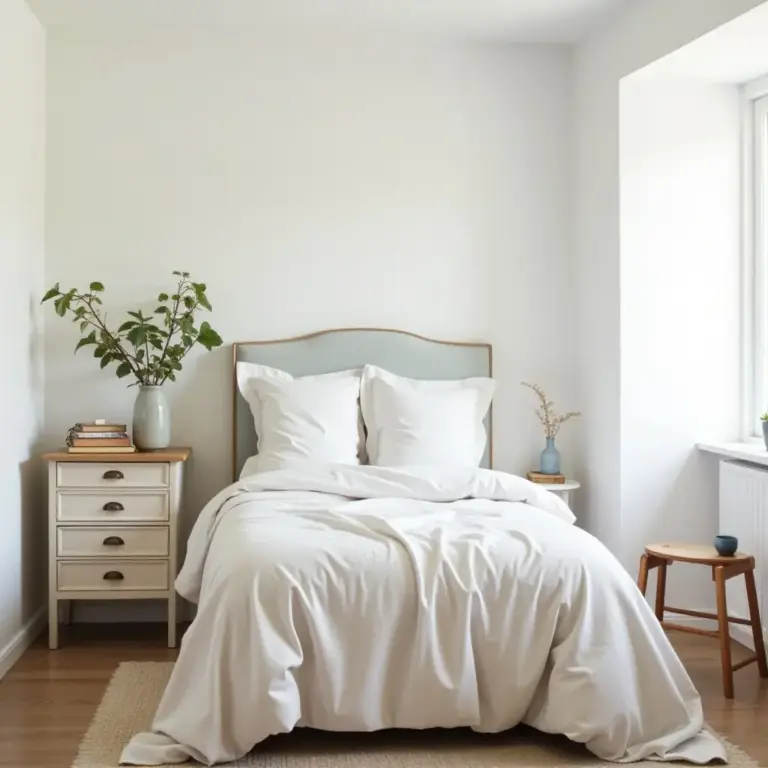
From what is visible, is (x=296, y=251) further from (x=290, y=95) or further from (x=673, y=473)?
(x=673, y=473)

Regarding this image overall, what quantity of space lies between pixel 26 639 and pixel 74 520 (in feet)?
1.69

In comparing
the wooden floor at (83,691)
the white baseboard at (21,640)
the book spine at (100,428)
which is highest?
the book spine at (100,428)

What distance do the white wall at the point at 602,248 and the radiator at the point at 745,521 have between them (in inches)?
16.1

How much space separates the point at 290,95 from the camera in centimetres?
470

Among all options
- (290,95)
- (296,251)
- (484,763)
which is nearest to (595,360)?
(296,251)

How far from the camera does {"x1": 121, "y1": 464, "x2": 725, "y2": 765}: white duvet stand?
2838mm

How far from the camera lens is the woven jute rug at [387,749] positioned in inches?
114

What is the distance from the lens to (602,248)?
177 inches

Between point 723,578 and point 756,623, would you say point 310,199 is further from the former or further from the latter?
point 756,623

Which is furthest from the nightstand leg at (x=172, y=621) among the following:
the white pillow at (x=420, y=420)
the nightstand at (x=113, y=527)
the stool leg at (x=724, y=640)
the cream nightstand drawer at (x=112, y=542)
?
the stool leg at (x=724, y=640)

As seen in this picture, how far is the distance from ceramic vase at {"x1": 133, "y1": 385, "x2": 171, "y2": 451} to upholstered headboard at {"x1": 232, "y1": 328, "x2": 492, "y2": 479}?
1.25 feet

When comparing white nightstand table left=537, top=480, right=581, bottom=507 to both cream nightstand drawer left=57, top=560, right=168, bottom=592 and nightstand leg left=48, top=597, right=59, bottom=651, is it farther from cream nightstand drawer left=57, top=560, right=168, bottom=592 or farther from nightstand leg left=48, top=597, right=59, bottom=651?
nightstand leg left=48, top=597, right=59, bottom=651

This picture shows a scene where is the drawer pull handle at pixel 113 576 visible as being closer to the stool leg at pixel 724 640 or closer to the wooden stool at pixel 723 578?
the wooden stool at pixel 723 578

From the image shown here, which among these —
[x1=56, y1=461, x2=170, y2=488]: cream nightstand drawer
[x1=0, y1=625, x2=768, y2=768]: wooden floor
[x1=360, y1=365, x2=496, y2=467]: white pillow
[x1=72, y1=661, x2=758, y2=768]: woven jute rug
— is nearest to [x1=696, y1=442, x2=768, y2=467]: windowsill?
[x1=0, y1=625, x2=768, y2=768]: wooden floor
